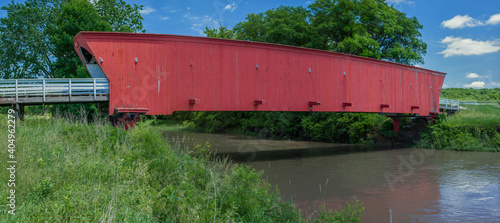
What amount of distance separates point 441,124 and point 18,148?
21779mm

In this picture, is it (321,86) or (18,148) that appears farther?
(321,86)

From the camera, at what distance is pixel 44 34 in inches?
973

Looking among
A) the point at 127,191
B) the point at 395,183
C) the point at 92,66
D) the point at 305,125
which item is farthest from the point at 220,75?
the point at 305,125

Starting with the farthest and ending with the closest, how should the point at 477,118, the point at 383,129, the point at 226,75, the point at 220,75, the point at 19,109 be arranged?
1. the point at 383,129
2. the point at 477,118
3. the point at 226,75
4. the point at 220,75
5. the point at 19,109

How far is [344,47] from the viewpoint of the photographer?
25.5 m

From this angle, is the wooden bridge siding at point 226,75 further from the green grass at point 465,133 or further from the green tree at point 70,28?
the green tree at point 70,28

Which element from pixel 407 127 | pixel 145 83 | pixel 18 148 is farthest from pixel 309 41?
pixel 18 148

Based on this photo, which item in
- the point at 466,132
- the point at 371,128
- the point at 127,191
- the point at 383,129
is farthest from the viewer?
the point at 371,128

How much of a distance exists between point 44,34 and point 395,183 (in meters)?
24.4

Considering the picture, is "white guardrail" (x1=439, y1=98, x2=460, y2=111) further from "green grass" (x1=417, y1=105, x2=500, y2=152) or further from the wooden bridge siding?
the wooden bridge siding

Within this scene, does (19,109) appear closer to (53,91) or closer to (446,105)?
(53,91)

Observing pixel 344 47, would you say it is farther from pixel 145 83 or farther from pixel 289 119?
pixel 145 83

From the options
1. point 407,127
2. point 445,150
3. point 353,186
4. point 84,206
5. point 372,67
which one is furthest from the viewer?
point 407,127

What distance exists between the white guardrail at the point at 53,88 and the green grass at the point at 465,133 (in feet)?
59.3
